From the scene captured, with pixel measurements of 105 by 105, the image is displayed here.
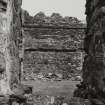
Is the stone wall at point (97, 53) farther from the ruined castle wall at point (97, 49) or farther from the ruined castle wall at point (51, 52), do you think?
the ruined castle wall at point (51, 52)

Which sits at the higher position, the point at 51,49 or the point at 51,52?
the point at 51,49

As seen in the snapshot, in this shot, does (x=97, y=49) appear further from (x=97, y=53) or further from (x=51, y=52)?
(x=51, y=52)

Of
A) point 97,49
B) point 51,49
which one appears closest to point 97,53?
point 97,49

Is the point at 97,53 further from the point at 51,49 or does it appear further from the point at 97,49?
the point at 51,49

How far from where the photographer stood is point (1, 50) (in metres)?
3.06

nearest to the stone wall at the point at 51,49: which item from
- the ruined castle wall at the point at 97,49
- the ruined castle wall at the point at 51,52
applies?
the ruined castle wall at the point at 51,52

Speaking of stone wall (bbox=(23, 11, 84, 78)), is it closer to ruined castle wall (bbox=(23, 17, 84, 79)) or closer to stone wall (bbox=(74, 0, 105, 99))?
ruined castle wall (bbox=(23, 17, 84, 79))

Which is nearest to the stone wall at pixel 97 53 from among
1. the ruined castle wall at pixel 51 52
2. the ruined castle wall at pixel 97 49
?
the ruined castle wall at pixel 97 49

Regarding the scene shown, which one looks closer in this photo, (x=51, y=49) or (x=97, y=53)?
(x=97, y=53)

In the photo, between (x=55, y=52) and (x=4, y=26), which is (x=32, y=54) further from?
(x=4, y=26)

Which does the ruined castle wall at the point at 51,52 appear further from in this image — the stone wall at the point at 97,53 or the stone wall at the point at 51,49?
the stone wall at the point at 97,53

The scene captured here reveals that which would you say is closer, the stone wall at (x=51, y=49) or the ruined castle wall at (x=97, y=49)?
the ruined castle wall at (x=97, y=49)

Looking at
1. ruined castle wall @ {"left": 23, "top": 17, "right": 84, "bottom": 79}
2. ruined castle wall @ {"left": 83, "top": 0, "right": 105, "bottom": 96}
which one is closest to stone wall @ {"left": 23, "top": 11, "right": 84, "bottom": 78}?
ruined castle wall @ {"left": 23, "top": 17, "right": 84, "bottom": 79}

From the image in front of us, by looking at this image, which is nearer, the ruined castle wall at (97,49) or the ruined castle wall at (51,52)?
the ruined castle wall at (97,49)
